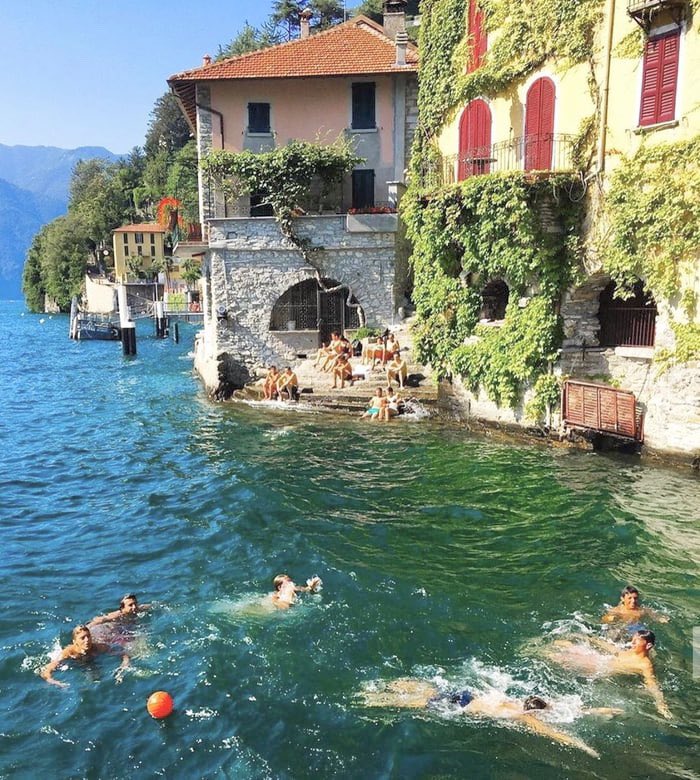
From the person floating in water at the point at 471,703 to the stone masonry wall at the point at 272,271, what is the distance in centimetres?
1980

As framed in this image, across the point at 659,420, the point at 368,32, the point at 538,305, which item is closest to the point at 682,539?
the point at 659,420

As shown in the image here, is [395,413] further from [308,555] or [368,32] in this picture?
[368,32]

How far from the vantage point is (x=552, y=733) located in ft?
24.7

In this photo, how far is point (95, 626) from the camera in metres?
9.91

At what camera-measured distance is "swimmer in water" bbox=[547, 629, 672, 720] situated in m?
8.65

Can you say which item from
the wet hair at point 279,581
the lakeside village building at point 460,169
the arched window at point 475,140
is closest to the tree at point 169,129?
the lakeside village building at point 460,169

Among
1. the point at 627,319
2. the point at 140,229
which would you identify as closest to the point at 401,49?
the point at 627,319

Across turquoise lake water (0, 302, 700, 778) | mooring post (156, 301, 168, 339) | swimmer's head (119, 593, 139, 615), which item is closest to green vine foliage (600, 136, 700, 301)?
turquoise lake water (0, 302, 700, 778)

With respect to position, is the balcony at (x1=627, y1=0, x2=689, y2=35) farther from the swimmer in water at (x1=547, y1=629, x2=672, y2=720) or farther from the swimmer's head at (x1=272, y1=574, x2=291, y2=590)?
the swimmer's head at (x1=272, y1=574, x2=291, y2=590)

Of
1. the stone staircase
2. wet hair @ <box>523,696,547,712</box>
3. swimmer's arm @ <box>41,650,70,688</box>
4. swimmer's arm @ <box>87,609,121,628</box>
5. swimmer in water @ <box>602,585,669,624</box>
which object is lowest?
swimmer's arm @ <box>41,650,70,688</box>

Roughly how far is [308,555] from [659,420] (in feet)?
31.7

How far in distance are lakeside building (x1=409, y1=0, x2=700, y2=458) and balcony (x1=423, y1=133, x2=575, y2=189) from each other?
0.19 feet

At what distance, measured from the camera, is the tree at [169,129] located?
10000cm

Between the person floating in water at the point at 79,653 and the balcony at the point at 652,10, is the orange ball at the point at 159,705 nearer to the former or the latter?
the person floating in water at the point at 79,653
